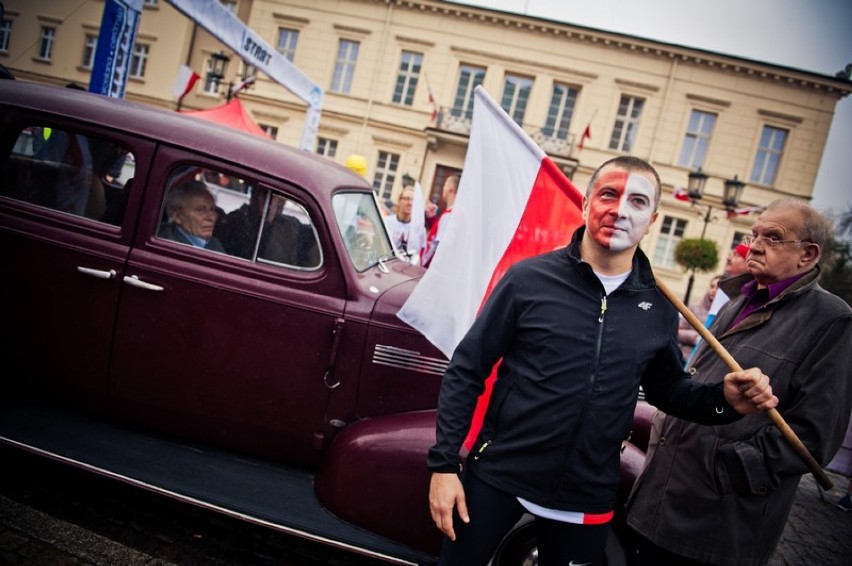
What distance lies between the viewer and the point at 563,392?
151 cm

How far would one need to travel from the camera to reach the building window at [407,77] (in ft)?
74.6

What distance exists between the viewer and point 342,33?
2280 cm

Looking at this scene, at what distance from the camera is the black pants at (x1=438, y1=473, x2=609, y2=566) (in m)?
1.57

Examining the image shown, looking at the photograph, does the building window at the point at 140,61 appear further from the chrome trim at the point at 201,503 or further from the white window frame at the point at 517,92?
the chrome trim at the point at 201,503

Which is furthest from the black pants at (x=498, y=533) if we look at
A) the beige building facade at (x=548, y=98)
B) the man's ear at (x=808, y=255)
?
the beige building facade at (x=548, y=98)

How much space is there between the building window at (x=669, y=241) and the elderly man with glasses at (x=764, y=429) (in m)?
21.7

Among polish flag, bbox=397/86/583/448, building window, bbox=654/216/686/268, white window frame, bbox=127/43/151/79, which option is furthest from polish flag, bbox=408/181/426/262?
white window frame, bbox=127/43/151/79

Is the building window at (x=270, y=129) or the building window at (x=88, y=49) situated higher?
the building window at (x=88, y=49)

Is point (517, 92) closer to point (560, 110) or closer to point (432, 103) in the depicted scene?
point (560, 110)

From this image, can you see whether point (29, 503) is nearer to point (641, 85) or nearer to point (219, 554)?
point (219, 554)

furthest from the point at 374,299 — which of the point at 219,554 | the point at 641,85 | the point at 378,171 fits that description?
the point at 641,85

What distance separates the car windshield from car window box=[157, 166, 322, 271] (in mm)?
216

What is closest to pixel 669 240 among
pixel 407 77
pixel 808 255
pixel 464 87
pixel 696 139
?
pixel 696 139

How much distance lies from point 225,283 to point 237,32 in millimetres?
7071
